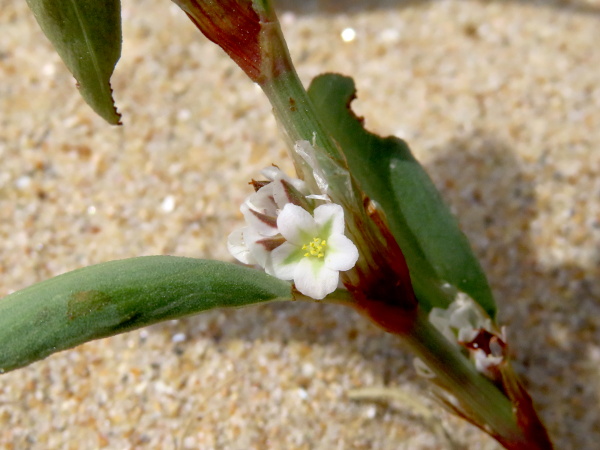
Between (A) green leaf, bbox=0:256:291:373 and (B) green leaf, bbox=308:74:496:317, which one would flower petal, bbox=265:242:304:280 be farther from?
(B) green leaf, bbox=308:74:496:317

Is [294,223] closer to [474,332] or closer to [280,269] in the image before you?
[280,269]

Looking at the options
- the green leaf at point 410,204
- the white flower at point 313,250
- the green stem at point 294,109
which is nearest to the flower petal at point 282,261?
the white flower at point 313,250

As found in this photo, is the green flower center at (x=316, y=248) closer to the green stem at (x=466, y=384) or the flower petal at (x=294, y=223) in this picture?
the flower petal at (x=294, y=223)

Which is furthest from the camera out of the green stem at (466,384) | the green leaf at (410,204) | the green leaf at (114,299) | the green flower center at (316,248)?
the green leaf at (410,204)

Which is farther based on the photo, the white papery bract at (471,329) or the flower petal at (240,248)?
the white papery bract at (471,329)

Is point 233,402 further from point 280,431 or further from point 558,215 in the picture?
point 558,215

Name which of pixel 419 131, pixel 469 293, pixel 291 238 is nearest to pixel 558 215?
pixel 419 131
